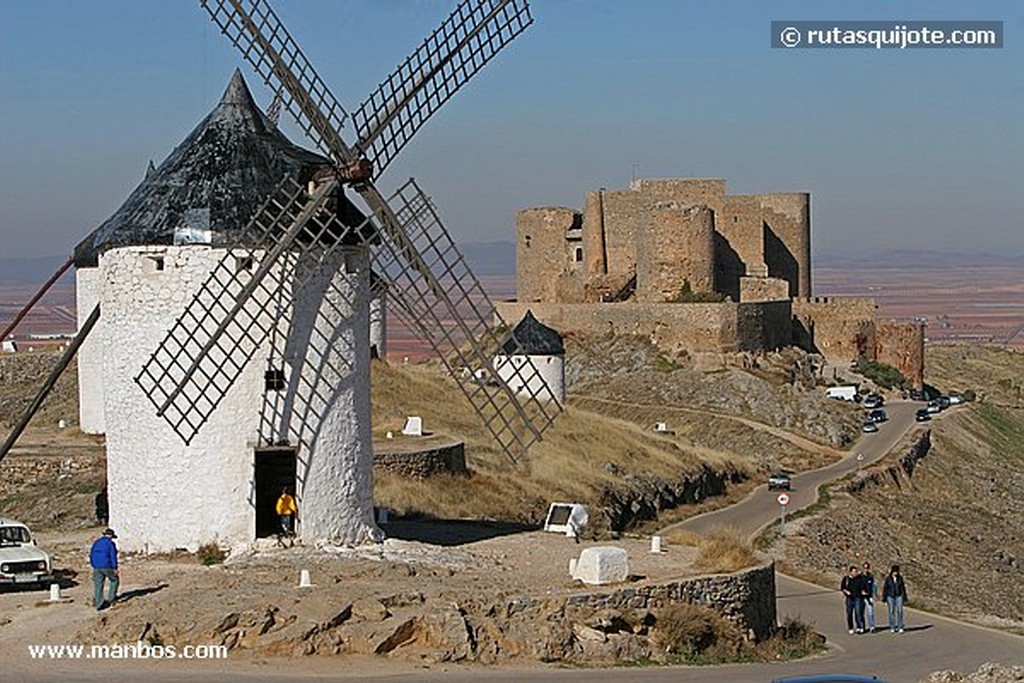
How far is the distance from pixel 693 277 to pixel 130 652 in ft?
134

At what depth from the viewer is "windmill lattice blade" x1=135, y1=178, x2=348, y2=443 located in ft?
65.6

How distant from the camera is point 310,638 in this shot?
52.6 feet

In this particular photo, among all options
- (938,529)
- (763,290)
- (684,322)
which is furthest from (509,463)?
(763,290)

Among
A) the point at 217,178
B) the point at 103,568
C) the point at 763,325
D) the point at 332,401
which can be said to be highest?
the point at 217,178

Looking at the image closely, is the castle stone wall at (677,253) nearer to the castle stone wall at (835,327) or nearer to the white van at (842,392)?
the castle stone wall at (835,327)

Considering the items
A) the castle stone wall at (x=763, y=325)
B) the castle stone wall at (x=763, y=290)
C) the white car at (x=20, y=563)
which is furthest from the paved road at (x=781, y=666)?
the castle stone wall at (x=763, y=290)

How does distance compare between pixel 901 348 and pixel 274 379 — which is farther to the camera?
pixel 901 348

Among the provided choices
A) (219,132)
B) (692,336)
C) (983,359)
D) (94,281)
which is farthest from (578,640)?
(983,359)

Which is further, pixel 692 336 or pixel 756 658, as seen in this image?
pixel 692 336

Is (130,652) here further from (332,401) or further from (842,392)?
(842,392)

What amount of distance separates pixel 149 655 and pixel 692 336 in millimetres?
38095

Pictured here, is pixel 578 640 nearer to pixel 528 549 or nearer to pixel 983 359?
pixel 528 549

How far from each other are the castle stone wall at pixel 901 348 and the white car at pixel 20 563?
44.4m

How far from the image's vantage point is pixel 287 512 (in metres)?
20.4
